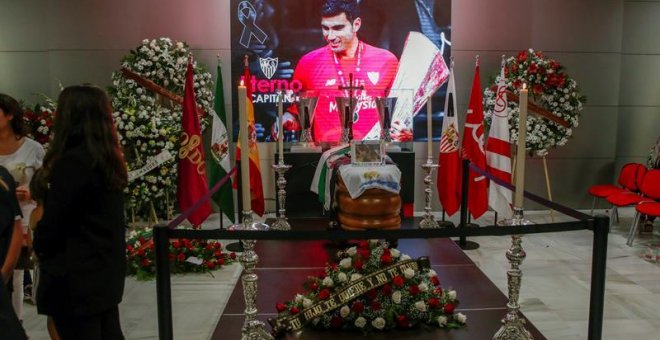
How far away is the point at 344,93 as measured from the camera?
706 centimetres

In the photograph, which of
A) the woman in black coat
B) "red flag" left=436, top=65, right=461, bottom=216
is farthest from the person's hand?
"red flag" left=436, top=65, right=461, bottom=216

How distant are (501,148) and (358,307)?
2990mm

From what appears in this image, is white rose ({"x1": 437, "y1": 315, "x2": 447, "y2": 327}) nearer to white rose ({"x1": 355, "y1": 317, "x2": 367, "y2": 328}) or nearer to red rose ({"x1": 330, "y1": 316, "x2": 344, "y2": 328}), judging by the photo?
white rose ({"x1": 355, "y1": 317, "x2": 367, "y2": 328})

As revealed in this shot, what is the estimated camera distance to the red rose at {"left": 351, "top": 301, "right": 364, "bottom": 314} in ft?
10.9

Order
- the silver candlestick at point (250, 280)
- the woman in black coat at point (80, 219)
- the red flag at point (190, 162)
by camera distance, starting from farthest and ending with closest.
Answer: the red flag at point (190, 162), the silver candlestick at point (250, 280), the woman in black coat at point (80, 219)

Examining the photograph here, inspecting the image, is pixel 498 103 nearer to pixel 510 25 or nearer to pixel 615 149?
pixel 510 25

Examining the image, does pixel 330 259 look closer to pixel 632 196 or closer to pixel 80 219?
pixel 80 219

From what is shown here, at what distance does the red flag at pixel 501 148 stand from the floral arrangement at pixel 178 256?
282cm

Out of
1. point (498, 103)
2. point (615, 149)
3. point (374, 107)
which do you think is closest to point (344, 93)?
point (374, 107)

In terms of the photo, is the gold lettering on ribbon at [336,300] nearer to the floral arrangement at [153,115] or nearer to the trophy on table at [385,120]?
the trophy on table at [385,120]

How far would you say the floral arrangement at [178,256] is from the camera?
4.93 metres

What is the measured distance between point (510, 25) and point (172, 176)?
4.87 m

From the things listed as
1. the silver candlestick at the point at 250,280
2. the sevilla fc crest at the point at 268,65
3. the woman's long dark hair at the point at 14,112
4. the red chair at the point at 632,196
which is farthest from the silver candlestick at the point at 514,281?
the sevilla fc crest at the point at 268,65

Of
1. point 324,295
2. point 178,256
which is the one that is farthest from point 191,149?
point 324,295
